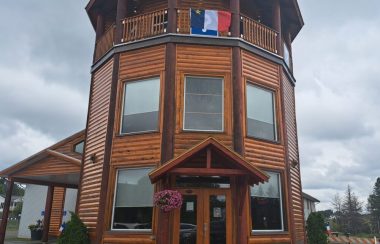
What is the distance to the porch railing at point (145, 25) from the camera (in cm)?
1293

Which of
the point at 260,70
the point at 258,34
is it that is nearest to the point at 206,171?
the point at 260,70

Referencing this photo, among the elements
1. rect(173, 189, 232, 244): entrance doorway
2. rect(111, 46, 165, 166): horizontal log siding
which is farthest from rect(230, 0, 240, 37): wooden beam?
rect(173, 189, 232, 244): entrance doorway

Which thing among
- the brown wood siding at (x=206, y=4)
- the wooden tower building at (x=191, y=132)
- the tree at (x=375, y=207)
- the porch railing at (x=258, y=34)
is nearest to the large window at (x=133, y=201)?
the wooden tower building at (x=191, y=132)

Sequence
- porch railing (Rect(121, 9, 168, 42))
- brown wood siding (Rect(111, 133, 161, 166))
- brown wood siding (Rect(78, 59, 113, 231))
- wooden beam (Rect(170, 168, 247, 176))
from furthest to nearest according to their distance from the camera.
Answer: porch railing (Rect(121, 9, 168, 42)), brown wood siding (Rect(78, 59, 113, 231)), brown wood siding (Rect(111, 133, 161, 166)), wooden beam (Rect(170, 168, 247, 176))

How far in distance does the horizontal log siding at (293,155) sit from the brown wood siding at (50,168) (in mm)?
8343

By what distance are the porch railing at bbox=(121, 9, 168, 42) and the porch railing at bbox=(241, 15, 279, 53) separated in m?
2.85

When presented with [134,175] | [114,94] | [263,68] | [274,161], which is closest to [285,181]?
[274,161]

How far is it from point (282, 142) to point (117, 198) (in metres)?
5.75

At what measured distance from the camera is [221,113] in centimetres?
1165

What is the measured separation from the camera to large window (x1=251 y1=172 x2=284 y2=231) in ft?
36.3

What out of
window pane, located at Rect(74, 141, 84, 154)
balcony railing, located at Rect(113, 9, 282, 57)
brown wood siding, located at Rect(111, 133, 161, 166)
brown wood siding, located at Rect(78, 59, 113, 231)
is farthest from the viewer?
window pane, located at Rect(74, 141, 84, 154)

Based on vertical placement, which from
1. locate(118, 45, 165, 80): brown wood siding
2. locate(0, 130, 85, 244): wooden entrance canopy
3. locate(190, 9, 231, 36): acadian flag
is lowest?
locate(0, 130, 85, 244): wooden entrance canopy

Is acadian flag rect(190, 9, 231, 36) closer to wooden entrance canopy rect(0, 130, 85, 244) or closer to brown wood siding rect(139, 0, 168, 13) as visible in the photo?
brown wood siding rect(139, 0, 168, 13)

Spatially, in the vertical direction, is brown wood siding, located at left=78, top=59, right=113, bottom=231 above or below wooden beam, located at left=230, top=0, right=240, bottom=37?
below
